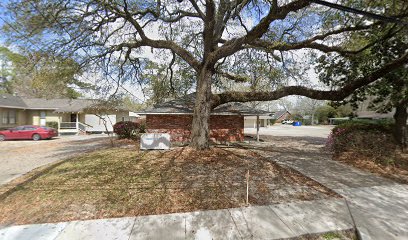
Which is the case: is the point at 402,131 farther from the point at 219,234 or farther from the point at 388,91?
the point at 219,234

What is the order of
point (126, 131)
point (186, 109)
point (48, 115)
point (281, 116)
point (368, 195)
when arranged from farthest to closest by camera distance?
point (281, 116) < point (48, 115) < point (126, 131) < point (186, 109) < point (368, 195)

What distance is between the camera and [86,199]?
4.97 m

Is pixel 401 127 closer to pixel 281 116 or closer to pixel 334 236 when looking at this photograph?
pixel 334 236

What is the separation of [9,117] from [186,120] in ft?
68.3

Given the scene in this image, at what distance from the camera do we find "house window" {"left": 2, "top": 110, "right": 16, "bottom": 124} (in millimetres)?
21752

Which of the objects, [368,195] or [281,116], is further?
[281,116]

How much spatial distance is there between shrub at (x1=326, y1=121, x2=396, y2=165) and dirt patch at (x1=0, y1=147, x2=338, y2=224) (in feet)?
14.8

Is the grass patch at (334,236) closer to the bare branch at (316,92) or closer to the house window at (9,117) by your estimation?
the bare branch at (316,92)

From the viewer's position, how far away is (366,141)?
9.59 m

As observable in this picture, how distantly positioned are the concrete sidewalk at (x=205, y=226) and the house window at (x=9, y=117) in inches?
967

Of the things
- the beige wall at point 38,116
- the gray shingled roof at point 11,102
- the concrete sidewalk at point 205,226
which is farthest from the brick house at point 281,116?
the concrete sidewalk at point 205,226

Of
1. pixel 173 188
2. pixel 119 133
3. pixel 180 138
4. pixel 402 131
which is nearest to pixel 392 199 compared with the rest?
pixel 173 188

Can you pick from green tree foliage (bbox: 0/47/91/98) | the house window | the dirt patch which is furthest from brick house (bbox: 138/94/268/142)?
the house window

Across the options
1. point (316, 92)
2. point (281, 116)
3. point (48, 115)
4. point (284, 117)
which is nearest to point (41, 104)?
point (48, 115)
